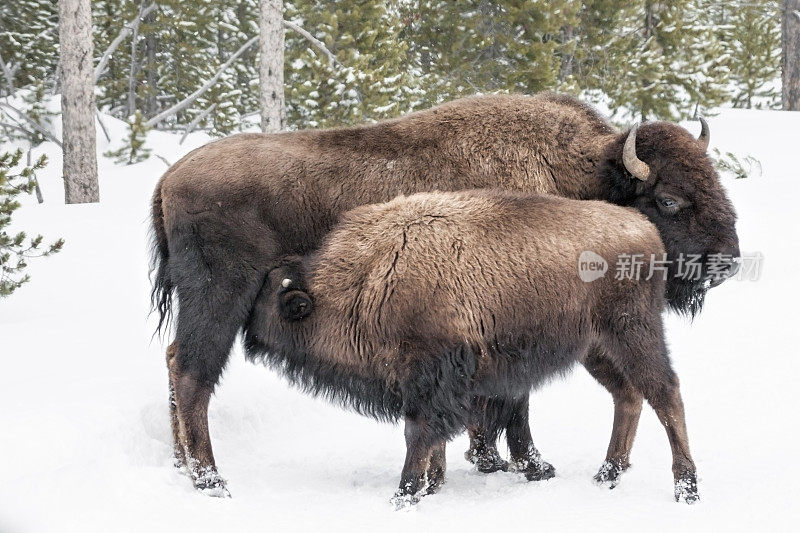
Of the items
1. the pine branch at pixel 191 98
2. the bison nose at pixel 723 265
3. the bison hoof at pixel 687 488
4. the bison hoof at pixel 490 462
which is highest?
the pine branch at pixel 191 98

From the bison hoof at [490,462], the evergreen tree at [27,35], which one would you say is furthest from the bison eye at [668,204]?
the evergreen tree at [27,35]

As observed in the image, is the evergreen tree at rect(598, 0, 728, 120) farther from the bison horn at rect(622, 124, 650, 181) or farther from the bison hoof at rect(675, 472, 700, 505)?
the bison hoof at rect(675, 472, 700, 505)

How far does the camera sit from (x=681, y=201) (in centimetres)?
562

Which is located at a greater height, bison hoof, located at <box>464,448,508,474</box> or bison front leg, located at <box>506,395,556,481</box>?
bison front leg, located at <box>506,395,556,481</box>

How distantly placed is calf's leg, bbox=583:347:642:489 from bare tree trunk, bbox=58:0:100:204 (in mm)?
8475

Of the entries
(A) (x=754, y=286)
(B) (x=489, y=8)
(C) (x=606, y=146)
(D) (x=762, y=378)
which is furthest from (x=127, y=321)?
(B) (x=489, y=8)

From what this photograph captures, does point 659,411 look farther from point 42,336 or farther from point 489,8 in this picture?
point 489,8

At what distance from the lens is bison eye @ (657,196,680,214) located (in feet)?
18.5

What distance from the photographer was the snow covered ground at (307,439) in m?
4.61

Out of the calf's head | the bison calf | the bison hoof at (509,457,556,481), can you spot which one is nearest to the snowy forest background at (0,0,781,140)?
the calf's head

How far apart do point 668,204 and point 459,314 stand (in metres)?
1.75

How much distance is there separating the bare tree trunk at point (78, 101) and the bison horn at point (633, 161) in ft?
27.0

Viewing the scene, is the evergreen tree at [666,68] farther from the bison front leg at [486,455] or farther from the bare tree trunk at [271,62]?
the bison front leg at [486,455]

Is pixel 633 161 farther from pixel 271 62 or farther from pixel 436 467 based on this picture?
pixel 271 62
